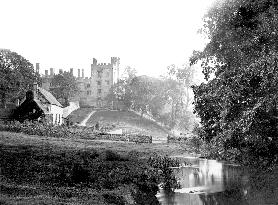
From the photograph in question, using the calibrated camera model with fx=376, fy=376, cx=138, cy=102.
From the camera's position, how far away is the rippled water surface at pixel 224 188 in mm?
19000

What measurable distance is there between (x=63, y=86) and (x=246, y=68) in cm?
8822

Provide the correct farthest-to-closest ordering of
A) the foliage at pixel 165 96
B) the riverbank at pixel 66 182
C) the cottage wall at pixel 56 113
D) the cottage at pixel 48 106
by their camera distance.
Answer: the foliage at pixel 165 96, the cottage wall at pixel 56 113, the cottage at pixel 48 106, the riverbank at pixel 66 182

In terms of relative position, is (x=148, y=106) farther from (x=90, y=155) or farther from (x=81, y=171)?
(x=81, y=171)

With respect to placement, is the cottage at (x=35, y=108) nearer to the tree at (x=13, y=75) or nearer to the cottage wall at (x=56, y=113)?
the cottage wall at (x=56, y=113)

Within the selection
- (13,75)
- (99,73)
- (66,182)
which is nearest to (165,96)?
(99,73)

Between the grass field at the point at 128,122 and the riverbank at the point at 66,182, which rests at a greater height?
the grass field at the point at 128,122

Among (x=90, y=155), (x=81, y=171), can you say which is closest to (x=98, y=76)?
(x=90, y=155)

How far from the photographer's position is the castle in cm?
11462

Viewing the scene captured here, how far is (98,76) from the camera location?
11700 centimetres

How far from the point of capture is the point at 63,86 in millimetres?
99250

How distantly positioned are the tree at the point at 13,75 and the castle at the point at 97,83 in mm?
29016

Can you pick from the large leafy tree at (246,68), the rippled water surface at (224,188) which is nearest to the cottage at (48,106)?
the rippled water surface at (224,188)

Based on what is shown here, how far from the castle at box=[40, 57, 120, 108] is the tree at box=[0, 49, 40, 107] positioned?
95.2ft

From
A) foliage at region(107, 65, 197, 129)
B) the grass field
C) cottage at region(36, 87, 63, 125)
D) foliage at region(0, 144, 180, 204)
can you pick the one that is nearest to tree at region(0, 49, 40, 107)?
cottage at region(36, 87, 63, 125)
